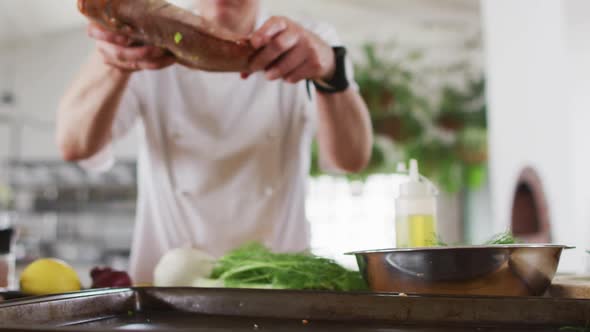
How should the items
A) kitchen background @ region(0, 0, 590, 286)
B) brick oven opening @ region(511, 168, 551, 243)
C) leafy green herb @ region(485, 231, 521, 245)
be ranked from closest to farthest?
leafy green herb @ region(485, 231, 521, 245) < kitchen background @ region(0, 0, 590, 286) < brick oven opening @ region(511, 168, 551, 243)

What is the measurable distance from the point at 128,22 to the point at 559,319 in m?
0.77

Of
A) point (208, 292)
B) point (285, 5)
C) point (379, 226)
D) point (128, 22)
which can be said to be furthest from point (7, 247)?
point (379, 226)

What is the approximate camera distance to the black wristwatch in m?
1.16

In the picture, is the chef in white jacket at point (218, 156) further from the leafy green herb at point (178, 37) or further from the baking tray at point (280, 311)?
the baking tray at point (280, 311)

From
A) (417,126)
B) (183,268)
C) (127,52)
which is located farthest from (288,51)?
(417,126)

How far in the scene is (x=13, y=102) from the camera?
7.58 m

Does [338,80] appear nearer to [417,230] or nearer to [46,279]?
[417,230]

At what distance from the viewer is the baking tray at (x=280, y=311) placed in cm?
57

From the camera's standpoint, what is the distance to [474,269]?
71cm

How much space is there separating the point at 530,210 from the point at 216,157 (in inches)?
99.2

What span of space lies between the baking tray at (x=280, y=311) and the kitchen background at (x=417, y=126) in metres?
2.50

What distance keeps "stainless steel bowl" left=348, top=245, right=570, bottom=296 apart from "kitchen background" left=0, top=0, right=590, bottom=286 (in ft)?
7.61

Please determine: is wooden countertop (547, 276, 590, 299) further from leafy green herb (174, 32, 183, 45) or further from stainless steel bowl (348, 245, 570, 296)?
leafy green herb (174, 32, 183, 45)

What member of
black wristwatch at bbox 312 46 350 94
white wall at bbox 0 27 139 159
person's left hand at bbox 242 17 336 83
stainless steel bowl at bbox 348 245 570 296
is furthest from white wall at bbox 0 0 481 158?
stainless steel bowl at bbox 348 245 570 296
